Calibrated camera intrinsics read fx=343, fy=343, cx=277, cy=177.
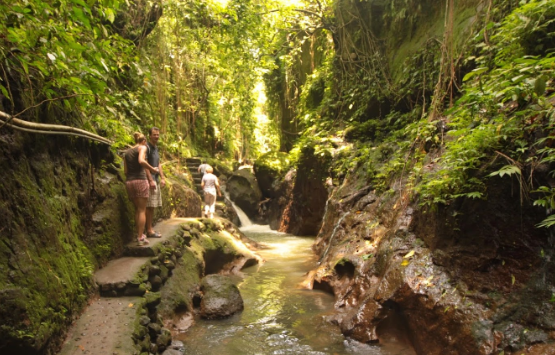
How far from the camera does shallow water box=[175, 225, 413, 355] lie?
4117mm

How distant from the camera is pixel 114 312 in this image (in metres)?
3.78

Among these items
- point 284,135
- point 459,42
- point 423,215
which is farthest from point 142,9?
point 284,135

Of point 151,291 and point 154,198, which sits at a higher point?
point 154,198

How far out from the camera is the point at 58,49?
3340 millimetres

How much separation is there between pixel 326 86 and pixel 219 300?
1007 centimetres

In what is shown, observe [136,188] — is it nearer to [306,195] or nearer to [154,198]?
[154,198]

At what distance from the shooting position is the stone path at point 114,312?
3.18m

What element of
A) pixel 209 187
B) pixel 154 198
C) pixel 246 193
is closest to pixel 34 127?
pixel 154 198

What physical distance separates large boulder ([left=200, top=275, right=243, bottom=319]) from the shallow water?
0.40ft

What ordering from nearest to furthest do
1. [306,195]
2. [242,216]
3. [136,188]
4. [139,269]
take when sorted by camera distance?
[139,269], [136,188], [306,195], [242,216]

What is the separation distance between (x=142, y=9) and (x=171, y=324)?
7.40 m

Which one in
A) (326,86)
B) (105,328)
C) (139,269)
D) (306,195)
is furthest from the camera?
(326,86)

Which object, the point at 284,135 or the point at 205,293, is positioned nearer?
the point at 205,293

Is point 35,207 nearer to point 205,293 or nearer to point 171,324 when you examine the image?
point 171,324
